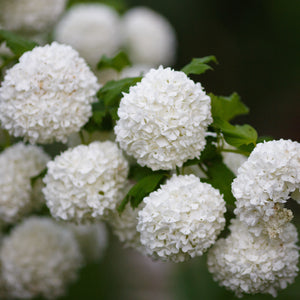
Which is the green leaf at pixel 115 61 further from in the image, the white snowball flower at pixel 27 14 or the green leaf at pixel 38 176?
the white snowball flower at pixel 27 14

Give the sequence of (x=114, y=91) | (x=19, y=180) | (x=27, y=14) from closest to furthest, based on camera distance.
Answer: (x=114, y=91) → (x=19, y=180) → (x=27, y=14)

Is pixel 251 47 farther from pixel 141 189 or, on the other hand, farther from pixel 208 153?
pixel 141 189

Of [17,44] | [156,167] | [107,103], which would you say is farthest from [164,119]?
[17,44]

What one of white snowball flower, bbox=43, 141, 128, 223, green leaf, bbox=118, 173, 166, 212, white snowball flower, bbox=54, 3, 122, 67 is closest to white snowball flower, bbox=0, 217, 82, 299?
white snowball flower, bbox=43, 141, 128, 223

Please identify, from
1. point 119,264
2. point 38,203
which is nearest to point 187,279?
point 119,264

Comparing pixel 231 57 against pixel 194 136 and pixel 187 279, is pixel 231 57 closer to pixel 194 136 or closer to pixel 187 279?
pixel 187 279

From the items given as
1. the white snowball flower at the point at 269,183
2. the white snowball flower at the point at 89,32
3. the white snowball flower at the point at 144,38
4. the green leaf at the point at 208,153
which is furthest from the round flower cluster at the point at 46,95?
the white snowball flower at the point at 144,38
